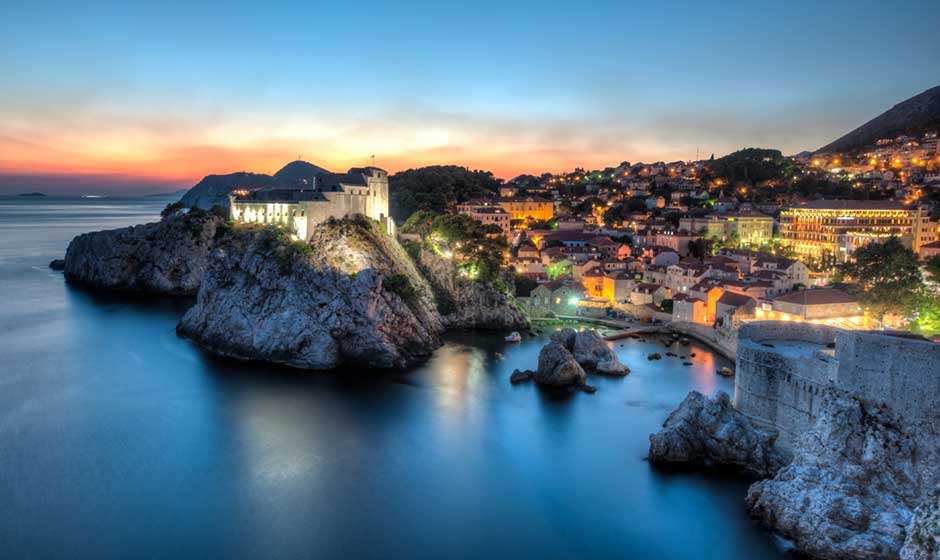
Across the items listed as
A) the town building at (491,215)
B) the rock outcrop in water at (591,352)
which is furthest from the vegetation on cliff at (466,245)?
the town building at (491,215)

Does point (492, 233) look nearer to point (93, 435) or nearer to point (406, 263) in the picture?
point (406, 263)

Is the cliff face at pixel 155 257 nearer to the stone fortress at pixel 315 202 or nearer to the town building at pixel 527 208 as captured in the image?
the stone fortress at pixel 315 202

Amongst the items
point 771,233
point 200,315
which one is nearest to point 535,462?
point 200,315

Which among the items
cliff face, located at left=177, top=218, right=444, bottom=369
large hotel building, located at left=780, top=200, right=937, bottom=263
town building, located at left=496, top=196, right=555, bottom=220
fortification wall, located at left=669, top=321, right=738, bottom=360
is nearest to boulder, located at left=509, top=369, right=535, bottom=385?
cliff face, located at left=177, top=218, right=444, bottom=369

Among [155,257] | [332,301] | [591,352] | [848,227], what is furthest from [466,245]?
[848,227]

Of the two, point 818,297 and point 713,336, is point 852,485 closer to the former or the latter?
point 818,297

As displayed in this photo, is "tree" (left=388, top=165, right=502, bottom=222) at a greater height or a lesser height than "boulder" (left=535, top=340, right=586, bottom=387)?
greater

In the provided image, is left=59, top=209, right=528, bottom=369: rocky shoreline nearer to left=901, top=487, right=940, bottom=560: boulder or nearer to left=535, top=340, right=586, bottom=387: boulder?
left=535, top=340, right=586, bottom=387: boulder

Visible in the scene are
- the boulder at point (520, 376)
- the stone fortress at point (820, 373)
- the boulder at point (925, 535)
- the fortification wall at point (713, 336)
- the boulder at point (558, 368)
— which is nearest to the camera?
the boulder at point (925, 535)
